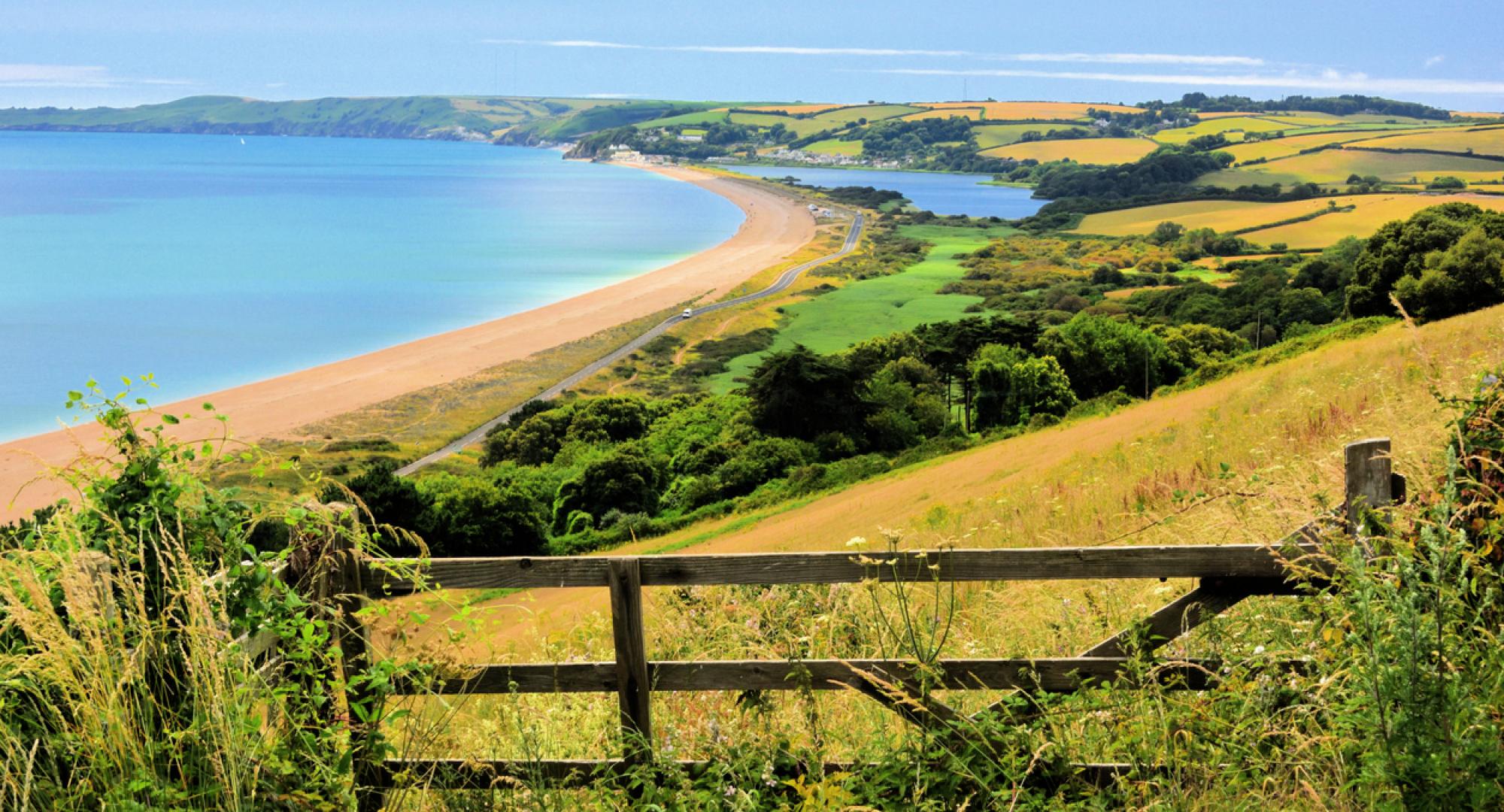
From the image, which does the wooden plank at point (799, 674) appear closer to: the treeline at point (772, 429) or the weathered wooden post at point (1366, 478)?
the weathered wooden post at point (1366, 478)

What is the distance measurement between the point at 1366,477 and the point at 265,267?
90.8 m

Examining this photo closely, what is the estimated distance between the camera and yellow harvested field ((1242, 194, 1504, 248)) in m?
91.2

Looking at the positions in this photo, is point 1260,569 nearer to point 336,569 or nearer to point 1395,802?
point 1395,802

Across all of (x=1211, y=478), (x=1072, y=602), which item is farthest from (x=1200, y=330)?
(x=1072, y=602)

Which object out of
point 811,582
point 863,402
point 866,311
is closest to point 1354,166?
point 866,311

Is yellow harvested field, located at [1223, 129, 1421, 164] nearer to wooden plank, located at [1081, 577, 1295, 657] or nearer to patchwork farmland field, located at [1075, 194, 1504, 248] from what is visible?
patchwork farmland field, located at [1075, 194, 1504, 248]

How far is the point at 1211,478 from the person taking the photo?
10023 mm

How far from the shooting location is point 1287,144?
16362 centimetres

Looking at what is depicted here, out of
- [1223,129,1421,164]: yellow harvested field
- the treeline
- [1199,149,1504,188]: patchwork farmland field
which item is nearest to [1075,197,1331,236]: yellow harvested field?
[1199,149,1504,188]: patchwork farmland field

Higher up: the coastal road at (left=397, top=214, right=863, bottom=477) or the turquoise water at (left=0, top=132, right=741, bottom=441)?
the turquoise water at (left=0, top=132, right=741, bottom=441)

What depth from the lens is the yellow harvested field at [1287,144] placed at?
15575 centimetres

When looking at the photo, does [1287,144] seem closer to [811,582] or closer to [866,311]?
[866,311]

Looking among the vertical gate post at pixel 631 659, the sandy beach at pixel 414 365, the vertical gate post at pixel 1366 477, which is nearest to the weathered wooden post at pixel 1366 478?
the vertical gate post at pixel 1366 477

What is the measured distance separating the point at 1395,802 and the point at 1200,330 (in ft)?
182
